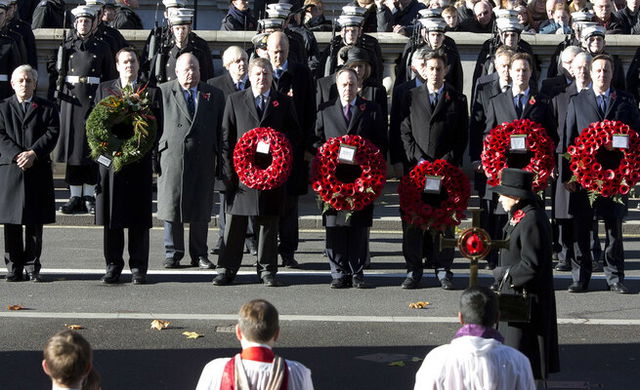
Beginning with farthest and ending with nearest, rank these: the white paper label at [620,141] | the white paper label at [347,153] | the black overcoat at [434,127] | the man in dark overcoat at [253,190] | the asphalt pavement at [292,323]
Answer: the black overcoat at [434,127] → the man in dark overcoat at [253,190] → the white paper label at [347,153] → the white paper label at [620,141] → the asphalt pavement at [292,323]

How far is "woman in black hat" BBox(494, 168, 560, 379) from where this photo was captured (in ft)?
30.6

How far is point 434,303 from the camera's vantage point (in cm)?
1296

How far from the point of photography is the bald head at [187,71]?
561 inches

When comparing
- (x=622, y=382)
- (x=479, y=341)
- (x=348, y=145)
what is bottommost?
(x=622, y=382)

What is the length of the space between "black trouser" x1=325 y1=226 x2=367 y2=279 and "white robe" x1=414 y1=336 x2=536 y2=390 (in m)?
6.55

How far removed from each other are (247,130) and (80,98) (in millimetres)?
4418

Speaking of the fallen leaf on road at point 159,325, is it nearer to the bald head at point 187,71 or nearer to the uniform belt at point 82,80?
the bald head at point 187,71

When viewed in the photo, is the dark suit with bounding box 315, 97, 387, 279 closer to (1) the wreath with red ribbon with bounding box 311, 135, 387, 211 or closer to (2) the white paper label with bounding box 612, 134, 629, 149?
(1) the wreath with red ribbon with bounding box 311, 135, 387, 211

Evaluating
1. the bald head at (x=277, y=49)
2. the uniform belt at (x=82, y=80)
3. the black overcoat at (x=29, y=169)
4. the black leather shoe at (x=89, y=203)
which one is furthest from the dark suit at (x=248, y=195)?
the uniform belt at (x=82, y=80)

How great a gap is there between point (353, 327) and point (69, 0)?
15994 millimetres

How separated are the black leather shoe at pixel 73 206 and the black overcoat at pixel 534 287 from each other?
8918 millimetres

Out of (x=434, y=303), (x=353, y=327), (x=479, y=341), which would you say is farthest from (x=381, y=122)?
(x=479, y=341)

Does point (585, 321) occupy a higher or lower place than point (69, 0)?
lower

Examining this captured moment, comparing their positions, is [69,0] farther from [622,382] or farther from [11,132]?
[622,382]
